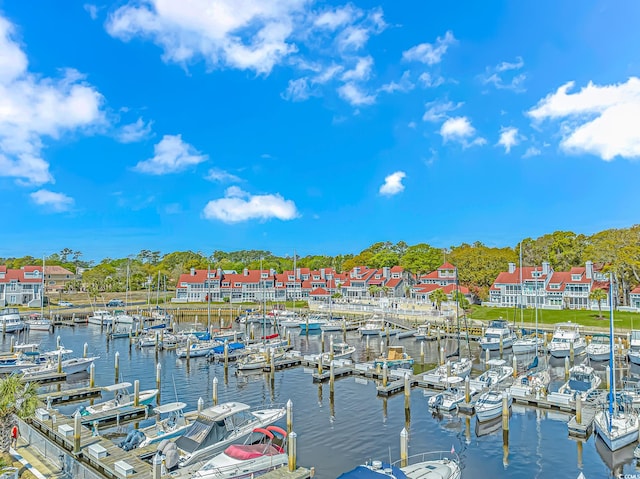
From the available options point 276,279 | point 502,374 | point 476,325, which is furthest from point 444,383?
point 276,279

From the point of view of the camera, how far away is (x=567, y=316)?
245 ft

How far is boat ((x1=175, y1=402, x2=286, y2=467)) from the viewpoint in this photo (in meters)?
22.0

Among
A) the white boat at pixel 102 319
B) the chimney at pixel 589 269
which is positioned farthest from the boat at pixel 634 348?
the white boat at pixel 102 319

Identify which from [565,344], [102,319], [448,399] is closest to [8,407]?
[448,399]

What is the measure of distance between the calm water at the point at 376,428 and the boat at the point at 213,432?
3.41 m

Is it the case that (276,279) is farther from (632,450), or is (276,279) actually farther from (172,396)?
(632,450)

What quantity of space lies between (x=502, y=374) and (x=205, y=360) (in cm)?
2879

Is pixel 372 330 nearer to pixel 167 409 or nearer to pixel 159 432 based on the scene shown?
pixel 167 409

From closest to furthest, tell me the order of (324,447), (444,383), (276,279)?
(324,447) → (444,383) → (276,279)

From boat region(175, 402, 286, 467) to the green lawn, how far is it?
4759 centimetres

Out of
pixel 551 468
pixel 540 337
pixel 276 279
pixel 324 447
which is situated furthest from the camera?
pixel 276 279

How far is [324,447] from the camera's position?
84.9 feet

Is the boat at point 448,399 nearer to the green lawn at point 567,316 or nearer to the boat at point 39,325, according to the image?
the green lawn at point 567,316

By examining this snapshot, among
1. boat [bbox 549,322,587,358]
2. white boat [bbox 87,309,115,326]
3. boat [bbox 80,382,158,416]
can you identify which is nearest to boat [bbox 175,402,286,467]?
boat [bbox 80,382,158,416]
